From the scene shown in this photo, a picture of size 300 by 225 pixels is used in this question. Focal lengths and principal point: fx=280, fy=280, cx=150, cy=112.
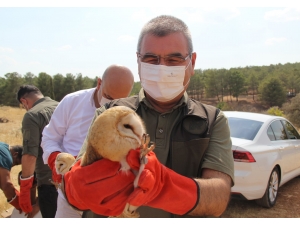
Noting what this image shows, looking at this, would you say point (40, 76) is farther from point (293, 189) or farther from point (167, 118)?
point (167, 118)

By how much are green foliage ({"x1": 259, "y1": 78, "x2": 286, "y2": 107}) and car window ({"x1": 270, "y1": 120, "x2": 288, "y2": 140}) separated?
4086cm

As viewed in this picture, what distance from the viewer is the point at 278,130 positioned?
7.16 m

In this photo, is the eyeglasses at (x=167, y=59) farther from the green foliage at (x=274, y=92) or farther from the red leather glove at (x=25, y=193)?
A: the green foliage at (x=274, y=92)

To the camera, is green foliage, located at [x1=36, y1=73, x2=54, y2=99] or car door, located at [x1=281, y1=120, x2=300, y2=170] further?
green foliage, located at [x1=36, y1=73, x2=54, y2=99]

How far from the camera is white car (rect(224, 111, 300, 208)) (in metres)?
5.69

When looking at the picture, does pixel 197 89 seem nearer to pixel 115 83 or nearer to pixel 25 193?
pixel 25 193

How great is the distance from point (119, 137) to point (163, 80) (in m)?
0.72

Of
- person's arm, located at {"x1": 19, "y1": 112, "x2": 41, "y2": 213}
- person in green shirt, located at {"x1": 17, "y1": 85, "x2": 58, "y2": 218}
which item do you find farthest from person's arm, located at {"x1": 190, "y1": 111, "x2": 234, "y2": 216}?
Answer: person's arm, located at {"x1": 19, "y1": 112, "x2": 41, "y2": 213}

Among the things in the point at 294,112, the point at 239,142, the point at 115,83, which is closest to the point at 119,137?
the point at 115,83

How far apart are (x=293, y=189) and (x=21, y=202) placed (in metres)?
7.03

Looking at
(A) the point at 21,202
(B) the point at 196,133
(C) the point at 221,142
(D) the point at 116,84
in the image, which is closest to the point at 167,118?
(B) the point at 196,133

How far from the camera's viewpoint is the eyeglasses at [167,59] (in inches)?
84.2

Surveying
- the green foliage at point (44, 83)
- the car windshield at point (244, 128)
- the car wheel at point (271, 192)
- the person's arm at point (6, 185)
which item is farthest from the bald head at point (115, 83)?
the green foliage at point (44, 83)

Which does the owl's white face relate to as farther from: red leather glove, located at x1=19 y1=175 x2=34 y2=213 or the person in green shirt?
red leather glove, located at x1=19 y1=175 x2=34 y2=213
